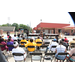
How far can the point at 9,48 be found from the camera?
511cm
